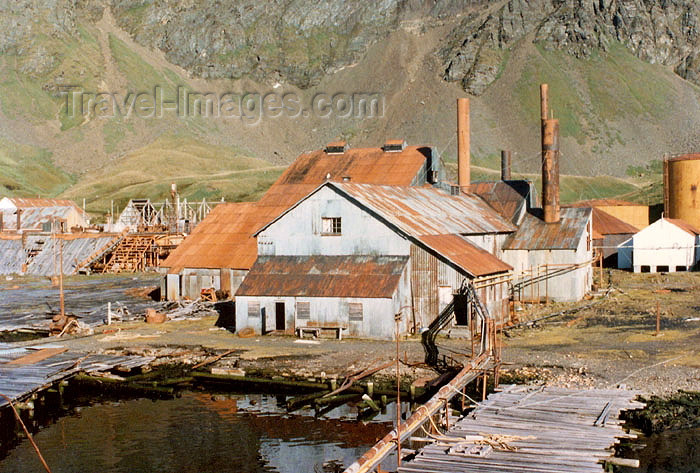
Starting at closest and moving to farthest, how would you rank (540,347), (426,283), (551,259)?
(540,347) < (426,283) < (551,259)

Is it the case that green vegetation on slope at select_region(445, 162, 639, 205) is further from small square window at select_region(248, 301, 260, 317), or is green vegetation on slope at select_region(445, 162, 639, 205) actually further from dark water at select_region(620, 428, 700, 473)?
dark water at select_region(620, 428, 700, 473)

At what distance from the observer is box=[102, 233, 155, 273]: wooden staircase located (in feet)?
237

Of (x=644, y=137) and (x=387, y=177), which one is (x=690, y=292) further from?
Answer: (x=644, y=137)

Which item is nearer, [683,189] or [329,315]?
[329,315]

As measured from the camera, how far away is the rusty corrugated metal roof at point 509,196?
51.2m

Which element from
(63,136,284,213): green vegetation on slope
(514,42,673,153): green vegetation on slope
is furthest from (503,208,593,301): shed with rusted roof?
(514,42,673,153): green vegetation on slope

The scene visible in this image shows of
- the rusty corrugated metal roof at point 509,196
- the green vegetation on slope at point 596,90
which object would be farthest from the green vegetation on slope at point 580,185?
the rusty corrugated metal roof at point 509,196

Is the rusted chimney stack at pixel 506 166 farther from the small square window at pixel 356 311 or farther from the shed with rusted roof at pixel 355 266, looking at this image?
the small square window at pixel 356 311

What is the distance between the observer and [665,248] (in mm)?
62625

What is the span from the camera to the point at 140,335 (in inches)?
1480

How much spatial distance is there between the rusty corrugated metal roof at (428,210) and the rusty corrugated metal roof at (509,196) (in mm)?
617

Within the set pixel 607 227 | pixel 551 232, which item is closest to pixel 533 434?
pixel 551 232

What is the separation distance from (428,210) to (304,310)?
9976 mm

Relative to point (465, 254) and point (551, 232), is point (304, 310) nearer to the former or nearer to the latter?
point (465, 254)
